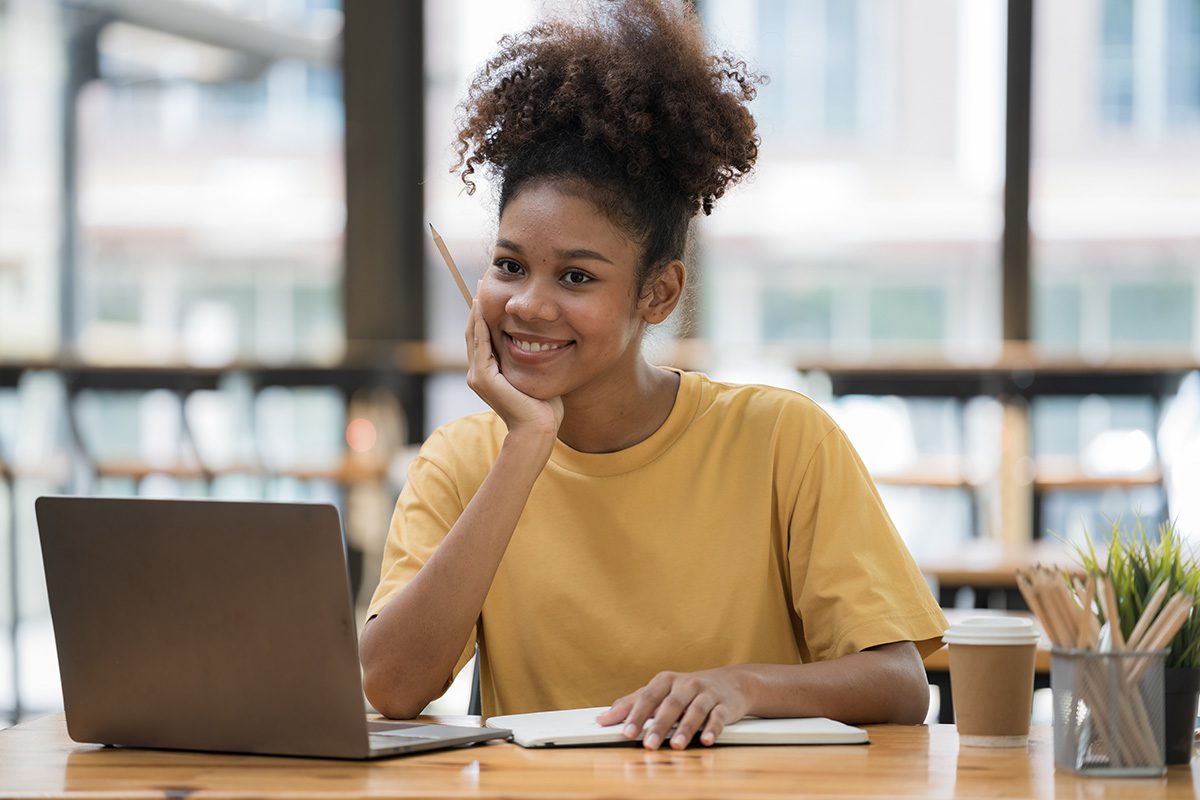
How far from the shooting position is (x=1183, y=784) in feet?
3.74

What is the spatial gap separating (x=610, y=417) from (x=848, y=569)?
325mm

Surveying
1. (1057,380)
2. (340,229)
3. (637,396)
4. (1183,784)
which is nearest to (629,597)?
(637,396)

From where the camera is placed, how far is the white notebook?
1.26 m

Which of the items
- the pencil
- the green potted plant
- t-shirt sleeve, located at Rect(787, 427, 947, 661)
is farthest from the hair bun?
the green potted plant

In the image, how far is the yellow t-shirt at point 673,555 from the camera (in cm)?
164

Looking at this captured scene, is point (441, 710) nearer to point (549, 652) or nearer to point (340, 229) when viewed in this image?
point (340, 229)

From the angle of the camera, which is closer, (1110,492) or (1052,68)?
(1110,492)

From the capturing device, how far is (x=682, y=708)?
1.30m

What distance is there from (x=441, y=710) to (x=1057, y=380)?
2.18 meters

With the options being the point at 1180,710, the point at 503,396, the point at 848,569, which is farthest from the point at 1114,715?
the point at 503,396

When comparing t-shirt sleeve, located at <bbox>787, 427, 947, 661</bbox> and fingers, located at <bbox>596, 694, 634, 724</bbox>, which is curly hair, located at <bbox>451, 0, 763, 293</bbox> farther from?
fingers, located at <bbox>596, 694, 634, 724</bbox>

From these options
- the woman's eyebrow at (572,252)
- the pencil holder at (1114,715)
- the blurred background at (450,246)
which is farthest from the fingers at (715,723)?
the blurred background at (450,246)

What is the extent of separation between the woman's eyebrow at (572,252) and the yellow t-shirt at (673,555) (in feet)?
0.72

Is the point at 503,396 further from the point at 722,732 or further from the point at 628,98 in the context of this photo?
the point at 722,732
